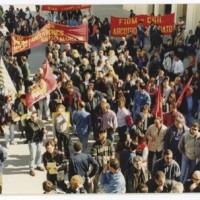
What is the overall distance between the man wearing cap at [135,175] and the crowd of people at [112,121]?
0.02 meters

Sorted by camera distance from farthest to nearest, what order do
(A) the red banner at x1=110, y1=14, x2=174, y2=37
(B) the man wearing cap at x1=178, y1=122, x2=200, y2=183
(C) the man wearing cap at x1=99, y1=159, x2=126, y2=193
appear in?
(A) the red banner at x1=110, y1=14, x2=174, y2=37 < (B) the man wearing cap at x1=178, y1=122, x2=200, y2=183 < (C) the man wearing cap at x1=99, y1=159, x2=126, y2=193

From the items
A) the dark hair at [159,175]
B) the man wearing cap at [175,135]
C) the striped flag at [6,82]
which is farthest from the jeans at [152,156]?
the striped flag at [6,82]

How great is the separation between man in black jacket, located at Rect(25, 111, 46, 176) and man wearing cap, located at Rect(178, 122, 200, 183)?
2.62 metres

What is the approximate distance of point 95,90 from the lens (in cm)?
1184

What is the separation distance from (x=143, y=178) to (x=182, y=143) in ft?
4.23

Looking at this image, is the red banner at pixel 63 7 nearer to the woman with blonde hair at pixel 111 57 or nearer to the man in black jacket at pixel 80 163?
the woman with blonde hair at pixel 111 57

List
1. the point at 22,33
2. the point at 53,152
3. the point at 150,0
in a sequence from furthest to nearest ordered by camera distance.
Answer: the point at 22,33, the point at 150,0, the point at 53,152

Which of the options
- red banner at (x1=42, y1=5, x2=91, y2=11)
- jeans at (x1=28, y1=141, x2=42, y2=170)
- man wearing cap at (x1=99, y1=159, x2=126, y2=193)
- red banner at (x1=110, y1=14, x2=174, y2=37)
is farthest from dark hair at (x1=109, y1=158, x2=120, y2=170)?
red banner at (x1=42, y1=5, x2=91, y2=11)

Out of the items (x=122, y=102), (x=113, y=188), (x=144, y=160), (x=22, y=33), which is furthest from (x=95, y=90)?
(x=22, y=33)

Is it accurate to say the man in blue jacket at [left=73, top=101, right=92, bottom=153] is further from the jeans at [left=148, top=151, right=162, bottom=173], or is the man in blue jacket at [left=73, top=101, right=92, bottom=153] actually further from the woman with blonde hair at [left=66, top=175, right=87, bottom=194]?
the woman with blonde hair at [left=66, top=175, right=87, bottom=194]

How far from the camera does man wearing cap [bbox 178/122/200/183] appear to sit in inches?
365

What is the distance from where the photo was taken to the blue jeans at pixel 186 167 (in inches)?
376

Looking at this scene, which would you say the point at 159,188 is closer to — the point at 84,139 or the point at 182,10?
the point at 84,139
